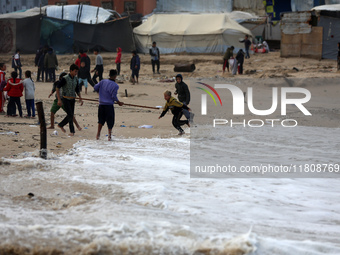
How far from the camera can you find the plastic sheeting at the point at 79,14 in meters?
30.3

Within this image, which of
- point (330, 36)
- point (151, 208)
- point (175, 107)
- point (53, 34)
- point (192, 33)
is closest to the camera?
point (151, 208)

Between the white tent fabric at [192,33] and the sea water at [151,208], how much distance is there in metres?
20.2

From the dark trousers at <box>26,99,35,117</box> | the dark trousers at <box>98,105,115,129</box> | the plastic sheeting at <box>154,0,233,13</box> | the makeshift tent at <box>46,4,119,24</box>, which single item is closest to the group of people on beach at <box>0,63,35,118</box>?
the dark trousers at <box>26,99,35,117</box>

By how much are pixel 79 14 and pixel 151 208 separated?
84.8 feet

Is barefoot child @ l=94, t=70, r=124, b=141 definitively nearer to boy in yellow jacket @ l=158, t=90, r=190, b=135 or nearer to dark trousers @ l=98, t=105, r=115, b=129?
dark trousers @ l=98, t=105, r=115, b=129

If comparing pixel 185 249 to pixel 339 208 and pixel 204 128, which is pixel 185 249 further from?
pixel 204 128

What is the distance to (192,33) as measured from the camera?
95.7ft

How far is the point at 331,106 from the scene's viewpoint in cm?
1582

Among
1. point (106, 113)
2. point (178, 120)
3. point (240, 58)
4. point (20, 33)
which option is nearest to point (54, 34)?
point (20, 33)

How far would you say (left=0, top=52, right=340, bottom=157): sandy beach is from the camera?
10.3 m

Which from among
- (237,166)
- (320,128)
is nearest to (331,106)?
(320,128)

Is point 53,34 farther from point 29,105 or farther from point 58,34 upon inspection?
point 29,105

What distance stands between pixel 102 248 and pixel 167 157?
4.56m

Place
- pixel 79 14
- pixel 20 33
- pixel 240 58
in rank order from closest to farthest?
pixel 240 58 < pixel 20 33 < pixel 79 14
